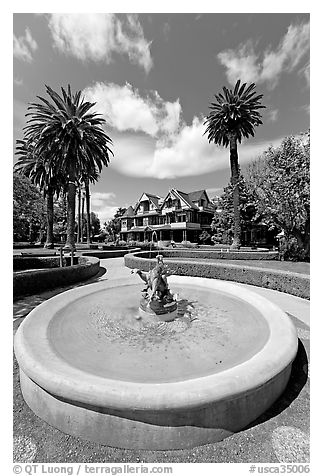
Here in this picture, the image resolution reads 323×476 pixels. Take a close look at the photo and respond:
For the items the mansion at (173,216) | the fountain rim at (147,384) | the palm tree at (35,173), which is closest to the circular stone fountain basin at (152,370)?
the fountain rim at (147,384)

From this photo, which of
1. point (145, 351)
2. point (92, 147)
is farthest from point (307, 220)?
point (92, 147)

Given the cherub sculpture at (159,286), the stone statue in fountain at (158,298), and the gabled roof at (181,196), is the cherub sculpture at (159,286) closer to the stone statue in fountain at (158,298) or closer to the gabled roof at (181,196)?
the stone statue in fountain at (158,298)

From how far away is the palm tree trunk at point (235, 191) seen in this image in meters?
30.4

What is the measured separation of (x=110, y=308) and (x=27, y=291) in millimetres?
6351

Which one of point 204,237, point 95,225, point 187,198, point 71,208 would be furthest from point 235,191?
point 95,225

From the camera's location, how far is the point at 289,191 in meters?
20.0

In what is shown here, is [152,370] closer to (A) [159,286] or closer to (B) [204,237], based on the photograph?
(A) [159,286]

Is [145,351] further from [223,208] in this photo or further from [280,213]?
[223,208]

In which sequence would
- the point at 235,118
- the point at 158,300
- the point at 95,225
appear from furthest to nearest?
1. the point at 95,225
2. the point at 235,118
3. the point at 158,300

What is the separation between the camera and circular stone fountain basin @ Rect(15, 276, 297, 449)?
125 inches

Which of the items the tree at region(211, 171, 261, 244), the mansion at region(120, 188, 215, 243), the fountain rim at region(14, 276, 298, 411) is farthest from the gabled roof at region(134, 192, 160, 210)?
the fountain rim at region(14, 276, 298, 411)

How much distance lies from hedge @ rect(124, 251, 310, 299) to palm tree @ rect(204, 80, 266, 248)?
16016 millimetres

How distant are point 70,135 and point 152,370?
1009 inches

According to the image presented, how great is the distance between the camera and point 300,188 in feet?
64.4
